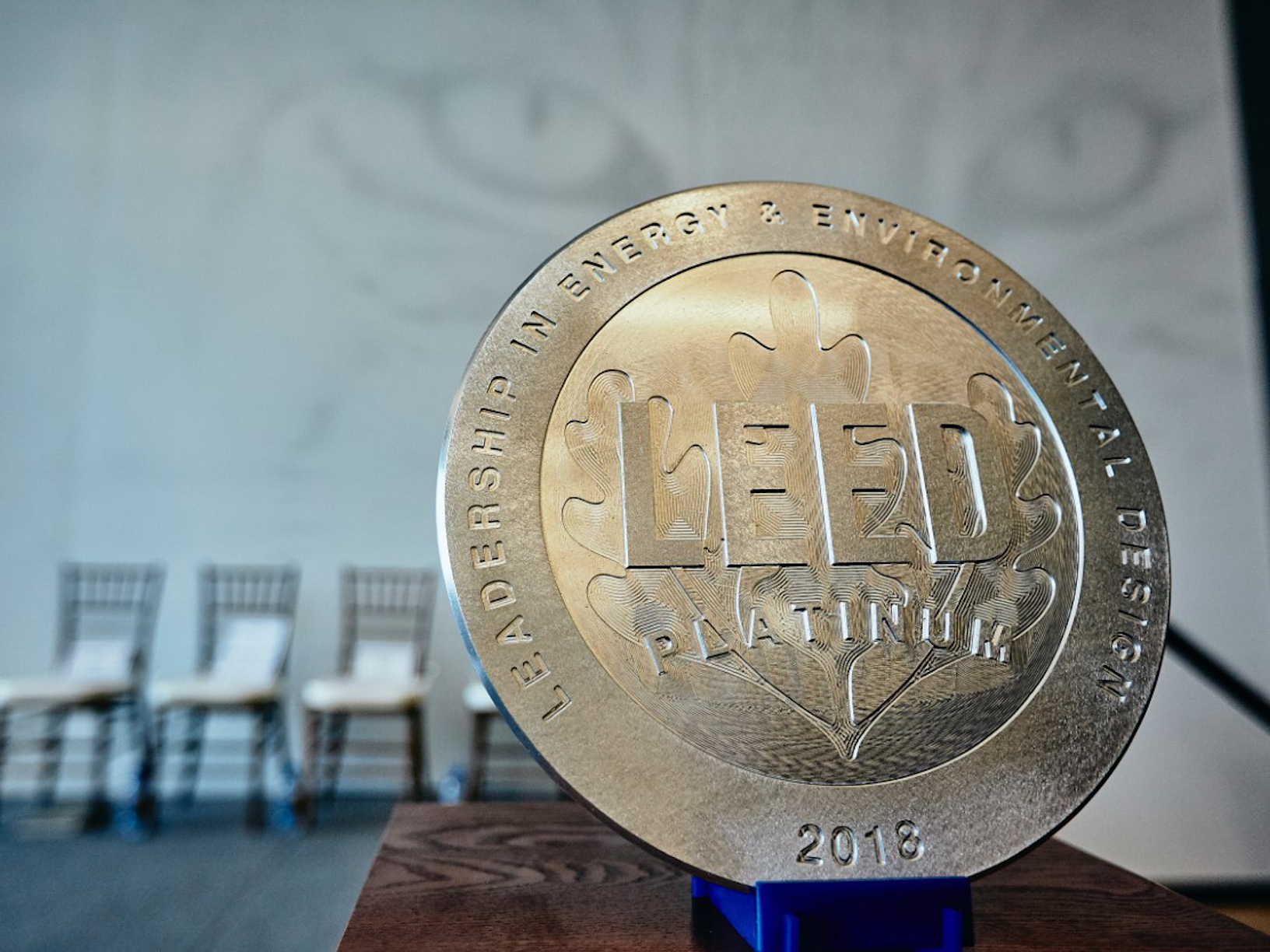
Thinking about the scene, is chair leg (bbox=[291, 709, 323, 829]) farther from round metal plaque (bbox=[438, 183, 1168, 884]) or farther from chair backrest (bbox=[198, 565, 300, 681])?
round metal plaque (bbox=[438, 183, 1168, 884])

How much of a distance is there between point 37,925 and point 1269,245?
4.99 meters

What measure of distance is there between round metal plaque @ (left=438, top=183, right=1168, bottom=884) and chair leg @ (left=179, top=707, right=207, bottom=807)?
307cm

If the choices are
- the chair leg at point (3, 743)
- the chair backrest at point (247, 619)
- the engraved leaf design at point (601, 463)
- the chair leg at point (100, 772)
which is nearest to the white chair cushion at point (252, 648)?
the chair backrest at point (247, 619)

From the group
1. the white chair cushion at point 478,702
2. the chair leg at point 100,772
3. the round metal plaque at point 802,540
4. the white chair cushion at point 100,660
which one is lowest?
A: the chair leg at point 100,772

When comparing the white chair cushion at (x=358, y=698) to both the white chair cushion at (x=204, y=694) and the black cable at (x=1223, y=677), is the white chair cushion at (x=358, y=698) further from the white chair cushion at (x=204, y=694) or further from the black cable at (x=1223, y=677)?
the black cable at (x=1223, y=677)

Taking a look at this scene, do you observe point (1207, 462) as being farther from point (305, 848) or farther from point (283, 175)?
point (283, 175)

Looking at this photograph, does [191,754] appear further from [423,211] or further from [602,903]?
[602,903]

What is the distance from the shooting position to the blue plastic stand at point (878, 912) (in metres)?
0.51

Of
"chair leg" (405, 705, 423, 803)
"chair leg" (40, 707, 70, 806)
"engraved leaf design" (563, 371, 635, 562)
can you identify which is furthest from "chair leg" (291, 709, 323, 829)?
"engraved leaf design" (563, 371, 635, 562)

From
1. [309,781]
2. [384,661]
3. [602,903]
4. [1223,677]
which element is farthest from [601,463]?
[384,661]

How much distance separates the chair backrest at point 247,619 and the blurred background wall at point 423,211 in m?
0.09

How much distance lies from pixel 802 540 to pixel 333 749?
9.98ft

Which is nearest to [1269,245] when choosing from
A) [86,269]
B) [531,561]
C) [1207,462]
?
[1207,462]

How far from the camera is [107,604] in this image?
3354 mm
